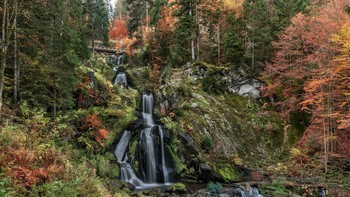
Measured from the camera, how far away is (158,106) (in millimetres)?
22500

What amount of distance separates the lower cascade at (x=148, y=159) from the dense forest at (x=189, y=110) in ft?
0.24

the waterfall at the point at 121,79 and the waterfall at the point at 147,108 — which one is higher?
the waterfall at the point at 121,79

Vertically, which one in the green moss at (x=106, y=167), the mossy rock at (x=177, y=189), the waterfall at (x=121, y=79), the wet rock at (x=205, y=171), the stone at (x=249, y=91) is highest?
the waterfall at (x=121, y=79)

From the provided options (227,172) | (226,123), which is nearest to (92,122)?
(227,172)

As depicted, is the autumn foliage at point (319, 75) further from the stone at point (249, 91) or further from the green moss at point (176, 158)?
the green moss at point (176, 158)

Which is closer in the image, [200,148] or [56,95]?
[56,95]

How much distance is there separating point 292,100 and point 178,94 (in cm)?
980

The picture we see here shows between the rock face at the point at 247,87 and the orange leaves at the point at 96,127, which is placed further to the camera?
the rock face at the point at 247,87

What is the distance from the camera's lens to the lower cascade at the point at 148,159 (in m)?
16.7

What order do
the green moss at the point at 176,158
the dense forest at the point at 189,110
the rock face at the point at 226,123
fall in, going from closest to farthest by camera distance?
1. the dense forest at the point at 189,110
2. the green moss at the point at 176,158
3. the rock face at the point at 226,123

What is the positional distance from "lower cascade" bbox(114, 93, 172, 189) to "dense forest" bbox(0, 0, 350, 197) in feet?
0.24

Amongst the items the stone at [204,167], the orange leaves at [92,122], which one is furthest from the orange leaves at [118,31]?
the stone at [204,167]

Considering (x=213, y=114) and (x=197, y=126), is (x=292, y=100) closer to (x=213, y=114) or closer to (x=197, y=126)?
(x=213, y=114)

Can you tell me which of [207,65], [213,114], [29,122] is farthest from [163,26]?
[29,122]
